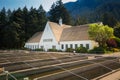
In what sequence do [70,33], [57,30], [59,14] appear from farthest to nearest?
[59,14]
[57,30]
[70,33]

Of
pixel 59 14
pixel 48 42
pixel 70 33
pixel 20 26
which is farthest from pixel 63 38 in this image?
pixel 59 14

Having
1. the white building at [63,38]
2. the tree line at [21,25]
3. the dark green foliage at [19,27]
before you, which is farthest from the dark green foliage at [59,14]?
the white building at [63,38]

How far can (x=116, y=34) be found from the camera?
2464 inches

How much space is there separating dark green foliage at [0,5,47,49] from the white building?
8029 millimetres

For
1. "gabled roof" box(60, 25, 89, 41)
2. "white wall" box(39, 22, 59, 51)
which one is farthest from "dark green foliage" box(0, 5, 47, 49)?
"gabled roof" box(60, 25, 89, 41)

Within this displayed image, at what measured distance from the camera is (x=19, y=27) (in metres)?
76.1

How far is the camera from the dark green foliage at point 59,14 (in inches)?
3954

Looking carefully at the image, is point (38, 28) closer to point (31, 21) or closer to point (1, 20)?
point (31, 21)

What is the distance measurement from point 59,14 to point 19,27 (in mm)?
32004

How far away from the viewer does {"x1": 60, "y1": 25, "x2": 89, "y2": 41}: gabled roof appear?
2171 inches

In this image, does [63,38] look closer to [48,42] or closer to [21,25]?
[48,42]

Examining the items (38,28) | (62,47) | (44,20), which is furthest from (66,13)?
(62,47)

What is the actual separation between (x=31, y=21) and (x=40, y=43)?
62.0 ft

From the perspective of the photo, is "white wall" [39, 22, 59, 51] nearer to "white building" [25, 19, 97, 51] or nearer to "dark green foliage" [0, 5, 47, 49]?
"white building" [25, 19, 97, 51]
